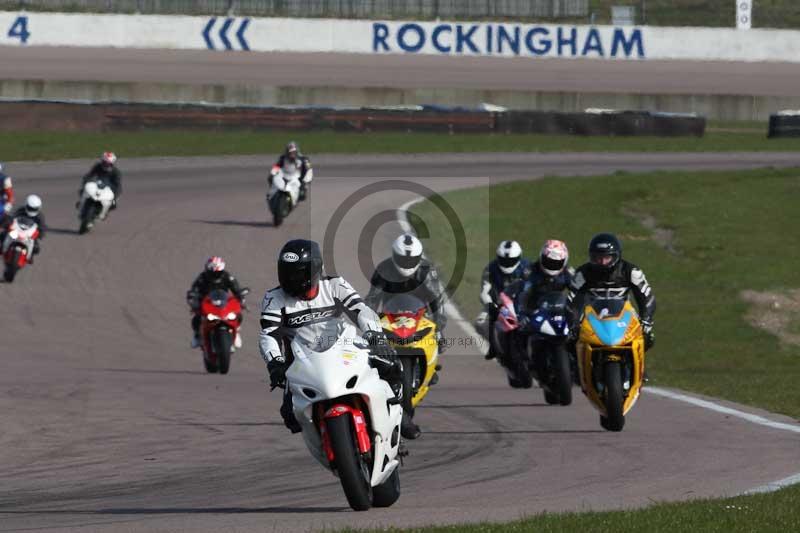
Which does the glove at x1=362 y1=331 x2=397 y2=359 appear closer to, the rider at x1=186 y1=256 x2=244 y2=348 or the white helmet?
the white helmet

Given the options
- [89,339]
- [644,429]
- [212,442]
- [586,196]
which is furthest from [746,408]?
[586,196]

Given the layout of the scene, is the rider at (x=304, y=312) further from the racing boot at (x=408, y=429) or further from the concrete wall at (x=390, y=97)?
the concrete wall at (x=390, y=97)

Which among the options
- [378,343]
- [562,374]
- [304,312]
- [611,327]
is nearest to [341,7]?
[562,374]

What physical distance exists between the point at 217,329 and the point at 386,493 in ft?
31.7

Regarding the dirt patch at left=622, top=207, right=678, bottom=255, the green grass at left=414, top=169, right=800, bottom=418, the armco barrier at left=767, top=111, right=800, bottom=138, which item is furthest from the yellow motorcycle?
the armco barrier at left=767, top=111, right=800, bottom=138

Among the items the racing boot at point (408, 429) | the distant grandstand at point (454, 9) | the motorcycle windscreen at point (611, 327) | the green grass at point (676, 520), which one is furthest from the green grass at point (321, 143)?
the green grass at point (676, 520)

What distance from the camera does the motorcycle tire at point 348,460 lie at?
28.5ft

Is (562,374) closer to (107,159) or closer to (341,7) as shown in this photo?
(107,159)

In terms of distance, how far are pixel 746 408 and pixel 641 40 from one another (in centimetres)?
4286

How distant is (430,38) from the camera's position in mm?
→ 55812

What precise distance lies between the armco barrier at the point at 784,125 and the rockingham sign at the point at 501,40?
10580 mm

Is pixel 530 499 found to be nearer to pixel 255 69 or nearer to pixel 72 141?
pixel 72 141

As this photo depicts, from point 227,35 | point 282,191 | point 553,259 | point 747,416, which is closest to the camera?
point 747,416

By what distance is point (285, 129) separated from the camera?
144ft
